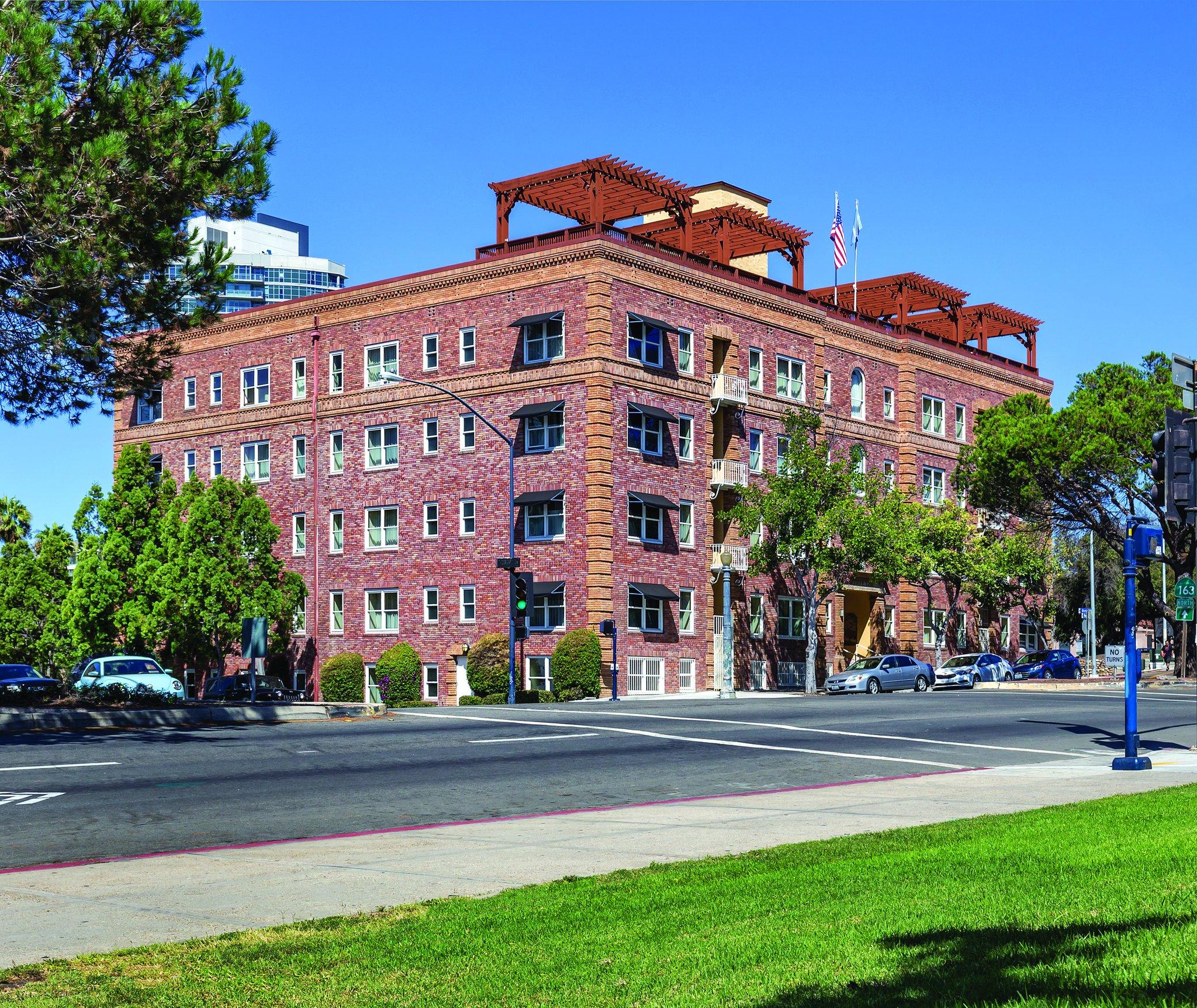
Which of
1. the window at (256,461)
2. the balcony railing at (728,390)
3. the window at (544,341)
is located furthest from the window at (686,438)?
the window at (256,461)

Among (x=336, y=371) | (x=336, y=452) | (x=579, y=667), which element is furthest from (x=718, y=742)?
(x=336, y=371)

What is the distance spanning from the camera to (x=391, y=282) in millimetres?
57500

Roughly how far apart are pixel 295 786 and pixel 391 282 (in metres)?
41.4

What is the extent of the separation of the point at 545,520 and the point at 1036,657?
1090 inches

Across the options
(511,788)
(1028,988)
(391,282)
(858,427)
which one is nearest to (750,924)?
(1028,988)

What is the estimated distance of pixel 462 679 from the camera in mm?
54188

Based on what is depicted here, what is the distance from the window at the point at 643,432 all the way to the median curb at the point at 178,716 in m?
20.3

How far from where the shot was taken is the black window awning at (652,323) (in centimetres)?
5259

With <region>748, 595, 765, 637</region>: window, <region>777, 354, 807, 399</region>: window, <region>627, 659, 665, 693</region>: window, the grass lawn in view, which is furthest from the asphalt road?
<region>777, 354, 807, 399</region>: window

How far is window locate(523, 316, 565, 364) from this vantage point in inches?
2063

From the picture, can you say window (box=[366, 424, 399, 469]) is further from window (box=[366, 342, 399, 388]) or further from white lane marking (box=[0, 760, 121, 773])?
white lane marking (box=[0, 760, 121, 773])

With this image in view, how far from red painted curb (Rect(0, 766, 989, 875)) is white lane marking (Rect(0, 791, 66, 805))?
398 cm

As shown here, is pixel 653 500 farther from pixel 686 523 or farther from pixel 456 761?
pixel 456 761

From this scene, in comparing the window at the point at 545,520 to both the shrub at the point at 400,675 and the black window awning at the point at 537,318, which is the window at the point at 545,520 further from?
the shrub at the point at 400,675
